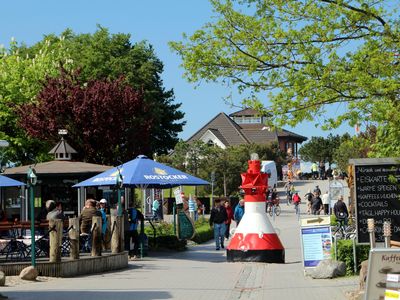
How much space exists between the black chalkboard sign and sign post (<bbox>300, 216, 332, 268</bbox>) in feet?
8.08

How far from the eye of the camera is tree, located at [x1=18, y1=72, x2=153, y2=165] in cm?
4297

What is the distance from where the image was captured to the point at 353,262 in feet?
58.5

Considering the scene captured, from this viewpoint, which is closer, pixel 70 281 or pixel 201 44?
pixel 201 44

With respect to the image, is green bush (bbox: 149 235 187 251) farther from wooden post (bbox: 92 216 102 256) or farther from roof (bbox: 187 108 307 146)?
roof (bbox: 187 108 307 146)

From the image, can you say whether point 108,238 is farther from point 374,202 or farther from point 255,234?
point 374,202

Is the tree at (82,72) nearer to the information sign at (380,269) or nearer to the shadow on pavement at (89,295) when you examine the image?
the shadow on pavement at (89,295)

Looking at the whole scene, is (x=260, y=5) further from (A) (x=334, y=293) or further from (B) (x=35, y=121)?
(B) (x=35, y=121)

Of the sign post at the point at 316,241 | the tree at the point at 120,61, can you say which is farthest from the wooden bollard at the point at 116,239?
the tree at the point at 120,61

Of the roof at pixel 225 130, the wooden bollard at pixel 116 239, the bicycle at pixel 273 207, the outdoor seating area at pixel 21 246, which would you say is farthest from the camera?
the roof at pixel 225 130

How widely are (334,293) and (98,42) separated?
4858 centimetres

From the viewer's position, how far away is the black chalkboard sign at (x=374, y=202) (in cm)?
1603

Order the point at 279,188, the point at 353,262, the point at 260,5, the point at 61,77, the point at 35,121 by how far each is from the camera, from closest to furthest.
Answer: the point at 260,5, the point at 353,262, the point at 35,121, the point at 61,77, the point at 279,188

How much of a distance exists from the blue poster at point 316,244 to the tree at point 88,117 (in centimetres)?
2530

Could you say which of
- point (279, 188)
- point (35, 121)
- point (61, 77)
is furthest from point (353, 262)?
point (279, 188)
